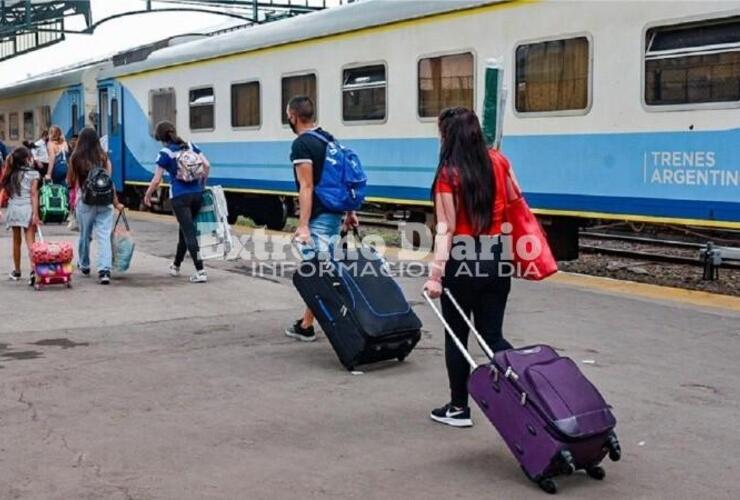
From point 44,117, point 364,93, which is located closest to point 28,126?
point 44,117

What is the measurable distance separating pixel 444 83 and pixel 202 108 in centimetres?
633

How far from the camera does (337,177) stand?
7227 millimetres

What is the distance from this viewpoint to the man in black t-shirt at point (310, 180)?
280 inches

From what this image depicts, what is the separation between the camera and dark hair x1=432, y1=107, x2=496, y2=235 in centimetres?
524

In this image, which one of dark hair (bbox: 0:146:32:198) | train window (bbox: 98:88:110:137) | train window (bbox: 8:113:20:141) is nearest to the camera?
dark hair (bbox: 0:146:32:198)

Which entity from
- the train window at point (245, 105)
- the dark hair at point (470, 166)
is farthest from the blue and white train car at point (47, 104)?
the dark hair at point (470, 166)

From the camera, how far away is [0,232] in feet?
50.7

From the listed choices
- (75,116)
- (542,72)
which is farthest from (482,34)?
(75,116)

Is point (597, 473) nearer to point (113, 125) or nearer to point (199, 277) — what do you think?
point (199, 277)

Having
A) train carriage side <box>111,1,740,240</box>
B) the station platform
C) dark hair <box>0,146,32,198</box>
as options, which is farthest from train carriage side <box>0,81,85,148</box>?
the station platform

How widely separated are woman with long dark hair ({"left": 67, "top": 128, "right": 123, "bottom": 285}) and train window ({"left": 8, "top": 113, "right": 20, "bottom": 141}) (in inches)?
740

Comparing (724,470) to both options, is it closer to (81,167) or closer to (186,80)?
(81,167)

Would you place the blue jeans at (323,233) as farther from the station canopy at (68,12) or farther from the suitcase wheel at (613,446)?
the station canopy at (68,12)

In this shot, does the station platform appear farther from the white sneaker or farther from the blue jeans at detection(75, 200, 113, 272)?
the blue jeans at detection(75, 200, 113, 272)
